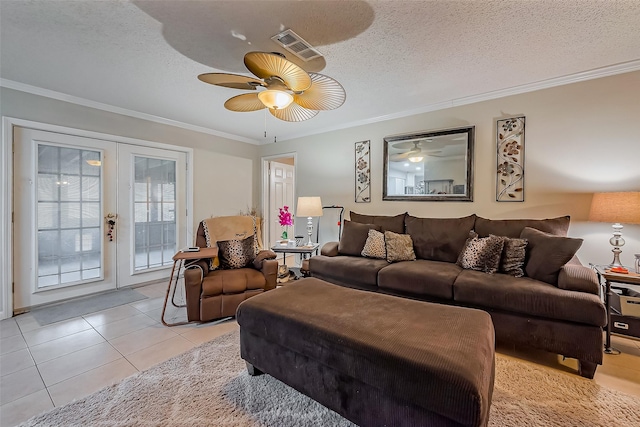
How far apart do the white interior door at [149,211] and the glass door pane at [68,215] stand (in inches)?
10.6

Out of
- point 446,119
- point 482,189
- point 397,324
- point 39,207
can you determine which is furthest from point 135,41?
point 482,189

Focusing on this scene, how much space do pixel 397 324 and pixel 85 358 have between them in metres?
2.44

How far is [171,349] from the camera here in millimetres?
2266

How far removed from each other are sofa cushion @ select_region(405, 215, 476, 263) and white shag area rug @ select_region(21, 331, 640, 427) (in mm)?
1293

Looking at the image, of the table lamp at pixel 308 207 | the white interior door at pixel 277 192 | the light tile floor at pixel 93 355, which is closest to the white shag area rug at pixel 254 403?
the light tile floor at pixel 93 355

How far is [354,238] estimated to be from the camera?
3.61 m

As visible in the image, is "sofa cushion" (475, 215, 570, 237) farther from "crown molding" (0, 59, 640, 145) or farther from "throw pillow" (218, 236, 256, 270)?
"throw pillow" (218, 236, 256, 270)

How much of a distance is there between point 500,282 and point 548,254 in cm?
48

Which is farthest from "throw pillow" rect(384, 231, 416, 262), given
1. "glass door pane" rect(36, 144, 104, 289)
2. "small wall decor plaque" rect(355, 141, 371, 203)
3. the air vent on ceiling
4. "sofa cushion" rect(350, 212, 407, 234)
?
"glass door pane" rect(36, 144, 104, 289)

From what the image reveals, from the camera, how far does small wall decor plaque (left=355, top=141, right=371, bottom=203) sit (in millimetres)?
4215

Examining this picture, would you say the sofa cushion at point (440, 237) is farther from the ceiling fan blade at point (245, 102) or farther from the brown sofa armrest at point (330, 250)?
the ceiling fan blade at point (245, 102)

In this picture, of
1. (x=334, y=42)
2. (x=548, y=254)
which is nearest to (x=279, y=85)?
(x=334, y=42)

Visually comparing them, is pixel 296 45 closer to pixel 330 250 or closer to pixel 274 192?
pixel 330 250

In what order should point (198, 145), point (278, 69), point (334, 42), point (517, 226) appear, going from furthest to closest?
point (198, 145)
point (517, 226)
point (334, 42)
point (278, 69)
